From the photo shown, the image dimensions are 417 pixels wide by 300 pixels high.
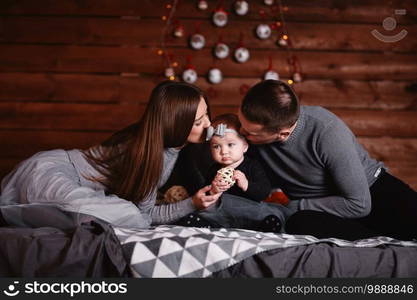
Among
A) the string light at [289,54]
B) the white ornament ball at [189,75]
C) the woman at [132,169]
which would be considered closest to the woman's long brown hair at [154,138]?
the woman at [132,169]

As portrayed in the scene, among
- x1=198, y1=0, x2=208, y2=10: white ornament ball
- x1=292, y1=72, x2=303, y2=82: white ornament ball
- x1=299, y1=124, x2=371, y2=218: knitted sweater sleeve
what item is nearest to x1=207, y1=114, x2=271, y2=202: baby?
x1=299, y1=124, x2=371, y2=218: knitted sweater sleeve

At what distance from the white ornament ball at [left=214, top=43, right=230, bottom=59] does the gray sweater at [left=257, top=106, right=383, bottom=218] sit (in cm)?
116

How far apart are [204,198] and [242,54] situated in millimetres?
1446

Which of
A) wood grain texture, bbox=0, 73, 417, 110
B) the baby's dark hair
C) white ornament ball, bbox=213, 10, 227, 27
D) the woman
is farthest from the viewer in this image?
wood grain texture, bbox=0, 73, 417, 110

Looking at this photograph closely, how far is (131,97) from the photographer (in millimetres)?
3102

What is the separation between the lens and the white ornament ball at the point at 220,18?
2.98 m

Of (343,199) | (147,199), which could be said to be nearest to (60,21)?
(147,199)

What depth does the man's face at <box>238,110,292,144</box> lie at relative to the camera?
1.86 metres

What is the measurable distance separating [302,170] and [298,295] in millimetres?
639

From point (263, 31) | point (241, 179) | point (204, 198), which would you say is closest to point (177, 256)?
point (204, 198)

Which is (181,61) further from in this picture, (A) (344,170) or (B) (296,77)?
(A) (344,170)

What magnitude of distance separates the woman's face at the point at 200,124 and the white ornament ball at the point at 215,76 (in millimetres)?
1111

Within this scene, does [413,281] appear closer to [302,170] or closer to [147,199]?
[302,170]

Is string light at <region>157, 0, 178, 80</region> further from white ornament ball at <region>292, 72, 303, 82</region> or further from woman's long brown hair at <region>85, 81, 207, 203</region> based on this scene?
woman's long brown hair at <region>85, 81, 207, 203</region>
